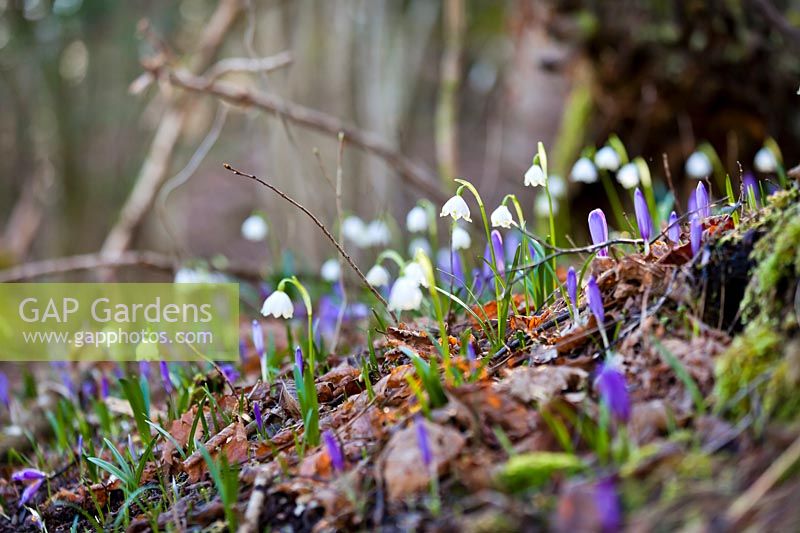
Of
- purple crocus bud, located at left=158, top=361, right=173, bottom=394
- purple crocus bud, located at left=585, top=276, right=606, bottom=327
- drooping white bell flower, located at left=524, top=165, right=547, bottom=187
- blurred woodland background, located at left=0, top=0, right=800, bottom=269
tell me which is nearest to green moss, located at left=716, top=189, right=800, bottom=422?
purple crocus bud, located at left=585, top=276, right=606, bottom=327

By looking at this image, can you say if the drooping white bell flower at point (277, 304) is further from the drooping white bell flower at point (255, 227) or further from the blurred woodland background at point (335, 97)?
the drooping white bell flower at point (255, 227)

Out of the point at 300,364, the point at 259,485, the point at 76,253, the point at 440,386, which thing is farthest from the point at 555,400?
the point at 76,253

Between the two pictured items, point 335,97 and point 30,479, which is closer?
point 30,479

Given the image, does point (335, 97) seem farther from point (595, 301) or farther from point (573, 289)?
point (595, 301)

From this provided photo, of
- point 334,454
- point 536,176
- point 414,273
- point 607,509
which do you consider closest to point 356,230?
point 536,176


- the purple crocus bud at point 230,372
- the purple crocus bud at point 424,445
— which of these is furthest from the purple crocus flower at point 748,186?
the purple crocus bud at point 230,372

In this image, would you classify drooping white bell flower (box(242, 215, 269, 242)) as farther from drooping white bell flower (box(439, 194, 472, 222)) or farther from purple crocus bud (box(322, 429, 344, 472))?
purple crocus bud (box(322, 429, 344, 472))

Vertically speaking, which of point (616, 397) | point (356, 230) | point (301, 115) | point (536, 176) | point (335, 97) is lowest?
point (616, 397)
